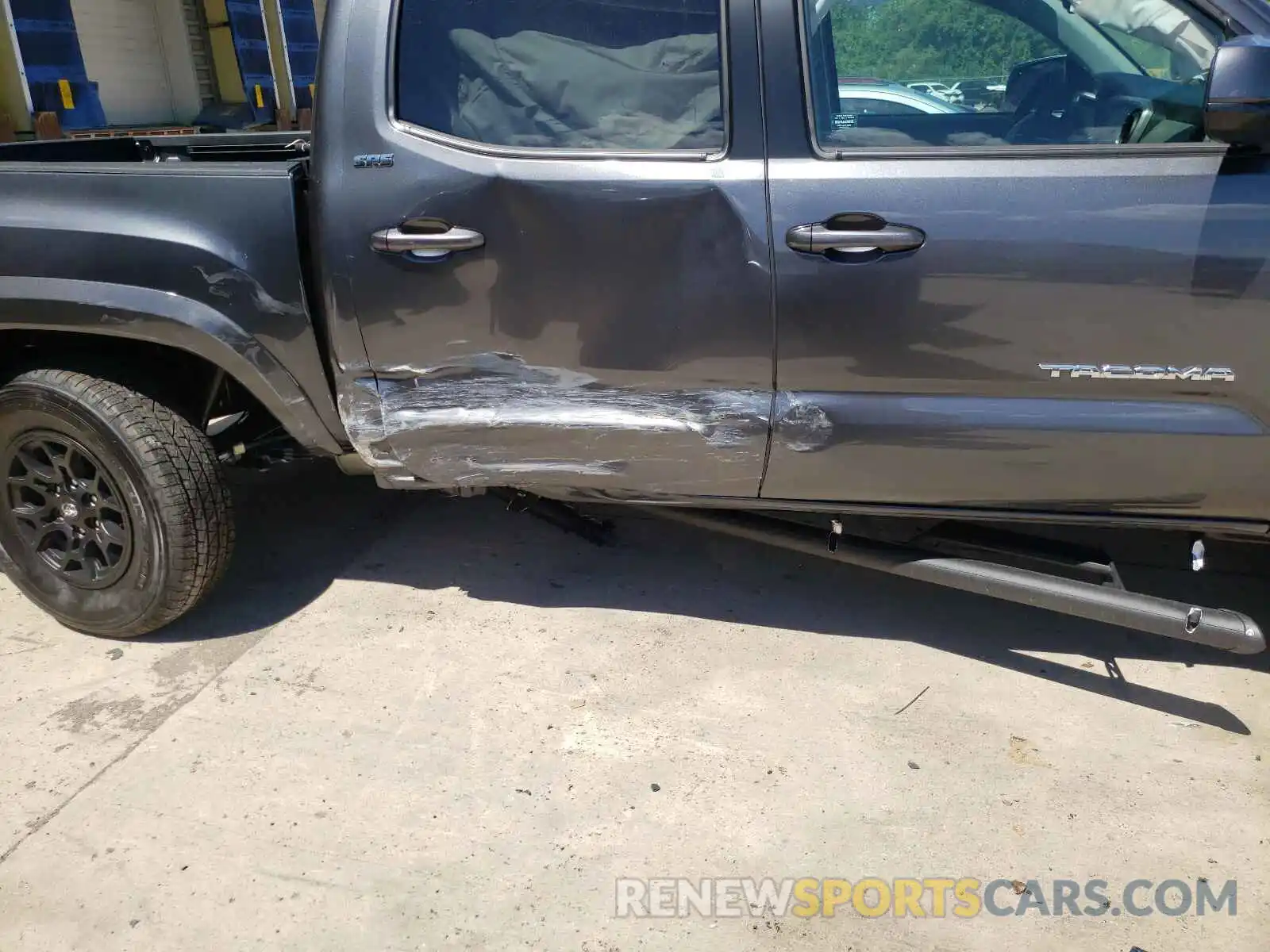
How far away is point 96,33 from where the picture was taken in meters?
11.3

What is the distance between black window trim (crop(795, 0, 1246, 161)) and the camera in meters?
2.25

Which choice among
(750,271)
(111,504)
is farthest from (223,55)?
(750,271)

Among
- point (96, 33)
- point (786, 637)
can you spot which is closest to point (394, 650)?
point (786, 637)

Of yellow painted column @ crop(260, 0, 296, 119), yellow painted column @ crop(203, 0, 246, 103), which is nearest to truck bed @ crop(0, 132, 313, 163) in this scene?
yellow painted column @ crop(203, 0, 246, 103)

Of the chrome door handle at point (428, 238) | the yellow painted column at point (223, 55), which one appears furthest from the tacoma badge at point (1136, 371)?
the yellow painted column at point (223, 55)

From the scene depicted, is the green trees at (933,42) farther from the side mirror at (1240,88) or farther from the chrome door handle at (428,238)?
the chrome door handle at (428,238)

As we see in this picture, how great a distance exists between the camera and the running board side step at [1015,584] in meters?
2.44

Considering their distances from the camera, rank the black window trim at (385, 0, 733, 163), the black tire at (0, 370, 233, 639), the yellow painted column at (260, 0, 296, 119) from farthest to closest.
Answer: the yellow painted column at (260, 0, 296, 119)
the black tire at (0, 370, 233, 639)
the black window trim at (385, 0, 733, 163)

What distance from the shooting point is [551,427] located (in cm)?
262

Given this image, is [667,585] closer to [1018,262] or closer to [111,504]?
[1018,262]

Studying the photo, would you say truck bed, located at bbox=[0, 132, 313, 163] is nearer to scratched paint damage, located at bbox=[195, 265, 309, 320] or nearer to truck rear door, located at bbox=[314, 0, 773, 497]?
scratched paint damage, located at bbox=[195, 265, 309, 320]

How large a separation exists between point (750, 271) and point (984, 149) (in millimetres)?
615

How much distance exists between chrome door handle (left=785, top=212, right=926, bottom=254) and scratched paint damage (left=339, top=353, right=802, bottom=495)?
390 mm

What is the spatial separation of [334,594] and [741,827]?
1.68m
